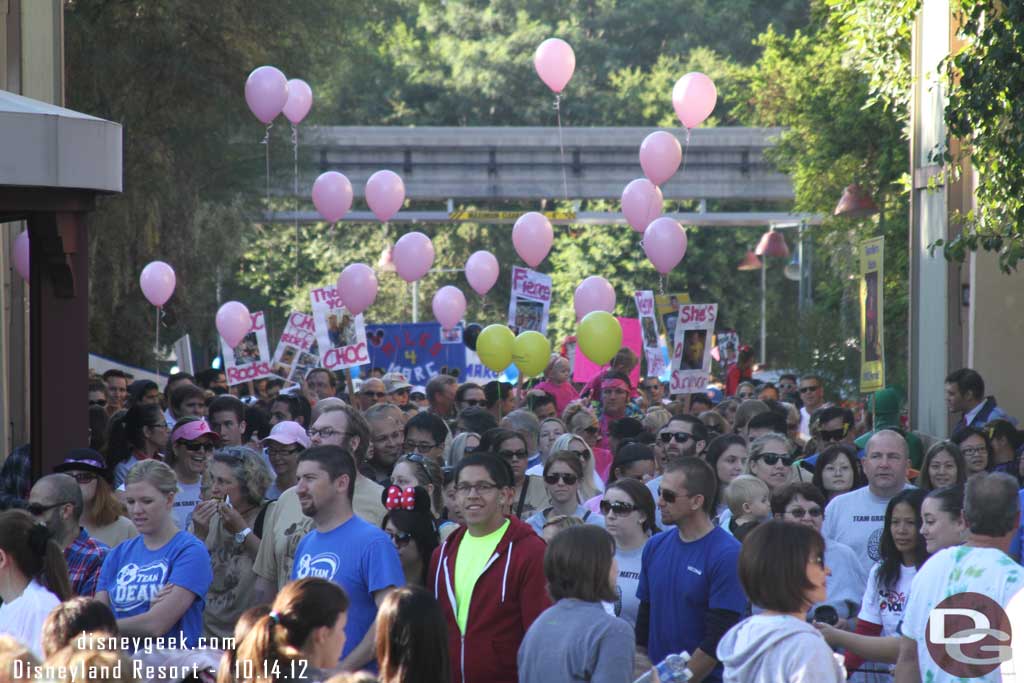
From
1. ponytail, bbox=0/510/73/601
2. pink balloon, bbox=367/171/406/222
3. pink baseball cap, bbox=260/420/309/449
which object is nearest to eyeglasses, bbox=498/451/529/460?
pink baseball cap, bbox=260/420/309/449

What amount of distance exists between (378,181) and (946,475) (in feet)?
48.1

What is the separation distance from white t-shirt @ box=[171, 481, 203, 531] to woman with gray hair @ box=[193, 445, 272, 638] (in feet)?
3.93

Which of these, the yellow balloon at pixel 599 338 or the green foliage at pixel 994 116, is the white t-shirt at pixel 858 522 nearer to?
the green foliage at pixel 994 116

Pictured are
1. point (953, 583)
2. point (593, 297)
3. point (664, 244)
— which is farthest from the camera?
point (593, 297)

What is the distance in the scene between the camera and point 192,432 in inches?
376

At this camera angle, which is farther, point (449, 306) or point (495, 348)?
point (449, 306)

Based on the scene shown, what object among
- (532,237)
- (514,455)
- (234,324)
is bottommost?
(514,455)

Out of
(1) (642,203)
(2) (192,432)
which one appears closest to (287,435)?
(2) (192,432)

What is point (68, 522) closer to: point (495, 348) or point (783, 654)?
point (783, 654)

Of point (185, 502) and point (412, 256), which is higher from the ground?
point (412, 256)

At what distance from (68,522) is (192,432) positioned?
2.43 meters

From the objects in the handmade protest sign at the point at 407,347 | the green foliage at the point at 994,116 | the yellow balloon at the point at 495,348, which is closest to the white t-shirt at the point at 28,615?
the green foliage at the point at 994,116

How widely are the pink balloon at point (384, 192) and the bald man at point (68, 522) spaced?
49.8 feet

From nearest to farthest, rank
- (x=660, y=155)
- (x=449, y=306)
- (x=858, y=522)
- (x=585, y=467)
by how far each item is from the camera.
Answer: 1. (x=858, y=522)
2. (x=585, y=467)
3. (x=660, y=155)
4. (x=449, y=306)
